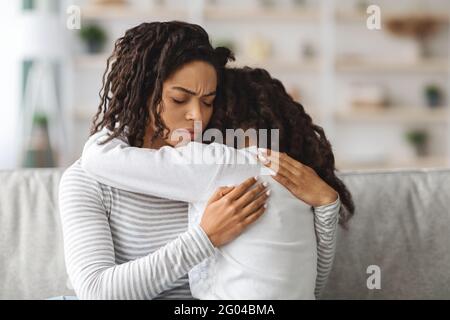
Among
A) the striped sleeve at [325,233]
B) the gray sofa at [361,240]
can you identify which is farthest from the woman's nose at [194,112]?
the gray sofa at [361,240]

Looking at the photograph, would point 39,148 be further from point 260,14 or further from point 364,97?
point 364,97

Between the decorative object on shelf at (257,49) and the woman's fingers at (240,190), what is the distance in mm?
3806

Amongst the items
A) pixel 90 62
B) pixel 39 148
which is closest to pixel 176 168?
pixel 39 148

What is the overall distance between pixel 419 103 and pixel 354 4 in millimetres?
870

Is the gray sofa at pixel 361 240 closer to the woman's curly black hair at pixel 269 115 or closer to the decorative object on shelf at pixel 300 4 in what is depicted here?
the woman's curly black hair at pixel 269 115

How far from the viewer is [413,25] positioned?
16.4ft

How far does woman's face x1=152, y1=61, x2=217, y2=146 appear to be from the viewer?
125 cm

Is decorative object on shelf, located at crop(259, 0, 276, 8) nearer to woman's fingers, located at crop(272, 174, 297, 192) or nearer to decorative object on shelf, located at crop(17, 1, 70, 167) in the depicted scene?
decorative object on shelf, located at crop(17, 1, 70, 167)

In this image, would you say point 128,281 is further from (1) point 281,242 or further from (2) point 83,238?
(1) point 281,242

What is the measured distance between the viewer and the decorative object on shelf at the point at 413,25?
16.4ft

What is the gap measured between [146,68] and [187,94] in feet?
0.28

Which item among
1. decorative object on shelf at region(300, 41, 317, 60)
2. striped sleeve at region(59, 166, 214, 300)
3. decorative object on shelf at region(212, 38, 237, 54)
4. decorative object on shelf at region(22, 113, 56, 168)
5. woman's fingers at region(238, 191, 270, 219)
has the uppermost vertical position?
decorative object on shelf at region(212, 38, 237, 54)

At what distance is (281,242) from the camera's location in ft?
3.80

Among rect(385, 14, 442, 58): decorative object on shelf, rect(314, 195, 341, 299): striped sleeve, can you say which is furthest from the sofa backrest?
rect(385, 14, 442, 58): decorative object on shelf
